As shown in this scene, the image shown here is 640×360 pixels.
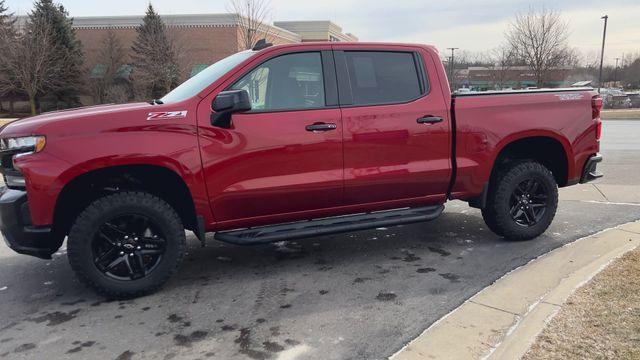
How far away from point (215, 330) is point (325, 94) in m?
2.13

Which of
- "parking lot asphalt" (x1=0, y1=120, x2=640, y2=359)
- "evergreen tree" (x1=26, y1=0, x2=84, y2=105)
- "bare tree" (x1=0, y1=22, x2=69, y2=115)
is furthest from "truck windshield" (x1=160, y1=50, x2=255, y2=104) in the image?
"evergreen tree" (x1=26, y1=0, x2=84, y2=105)

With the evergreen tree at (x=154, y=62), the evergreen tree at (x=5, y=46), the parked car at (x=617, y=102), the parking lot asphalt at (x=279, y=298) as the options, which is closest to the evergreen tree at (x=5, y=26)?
the evergreen tree at (x=5, y=46)

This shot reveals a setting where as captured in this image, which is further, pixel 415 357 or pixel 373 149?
pixel 373 149

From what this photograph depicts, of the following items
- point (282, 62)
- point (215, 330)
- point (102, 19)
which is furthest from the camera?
point (102, 19)

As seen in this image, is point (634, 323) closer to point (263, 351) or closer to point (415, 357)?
point (415, 357)

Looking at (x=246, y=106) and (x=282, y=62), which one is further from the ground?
(x=282, y=62)

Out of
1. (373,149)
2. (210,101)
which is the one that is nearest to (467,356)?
(373,149)

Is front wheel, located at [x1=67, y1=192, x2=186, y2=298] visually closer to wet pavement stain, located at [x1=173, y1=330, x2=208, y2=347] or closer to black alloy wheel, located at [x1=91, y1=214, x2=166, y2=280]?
black alloy wheel, located at [x1=91, y1=214, x2=166, y2=280]

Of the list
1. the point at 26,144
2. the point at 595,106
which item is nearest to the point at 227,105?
the point at 26,144

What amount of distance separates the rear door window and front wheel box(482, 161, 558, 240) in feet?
4.36

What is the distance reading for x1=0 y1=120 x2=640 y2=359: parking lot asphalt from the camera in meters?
3.25

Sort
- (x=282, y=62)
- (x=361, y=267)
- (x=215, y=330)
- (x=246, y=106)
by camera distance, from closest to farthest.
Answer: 1. (x=215, y=330)
2. (x=246, y=106)
3. (x=282, y=62)
4. (x=361, y=267)

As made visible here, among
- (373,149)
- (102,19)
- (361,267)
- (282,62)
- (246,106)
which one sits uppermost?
(102,19)

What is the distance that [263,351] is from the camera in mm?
3152
